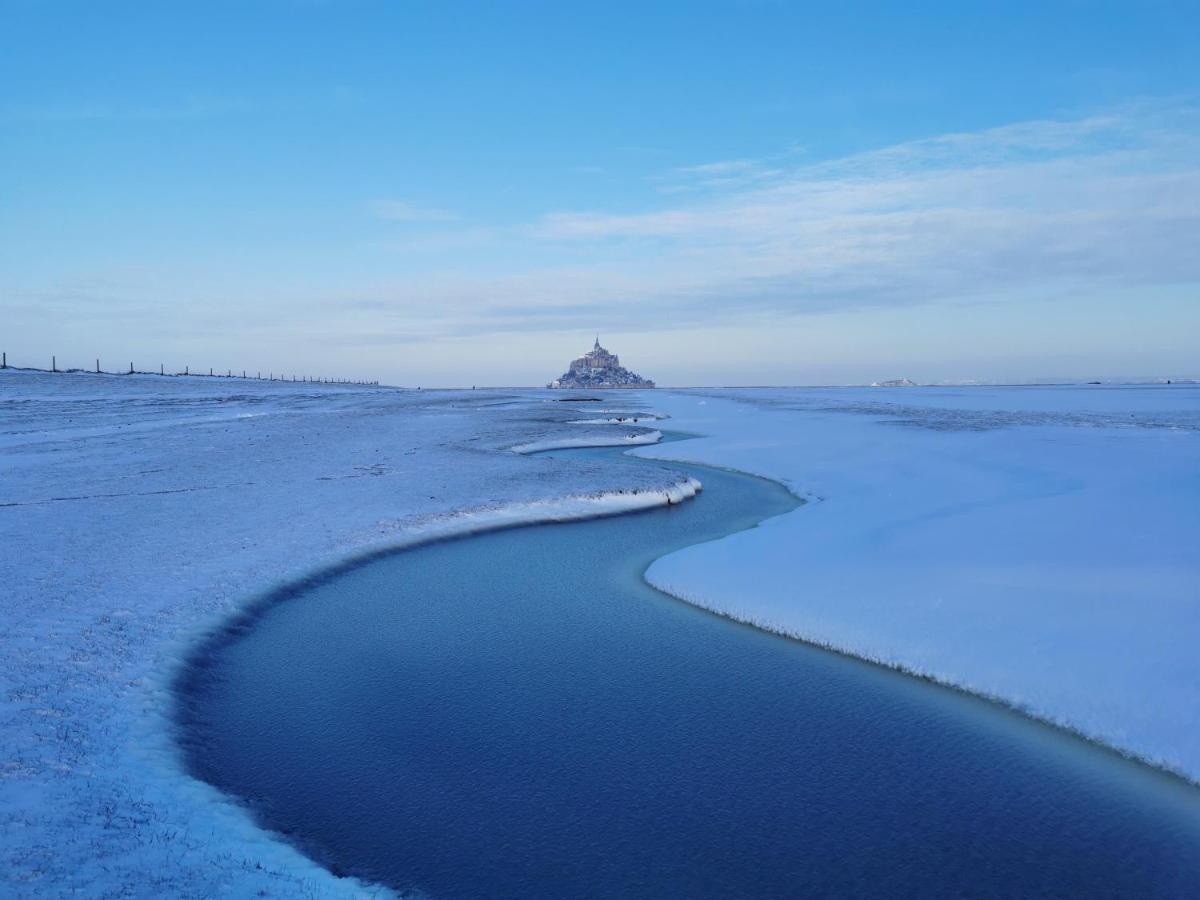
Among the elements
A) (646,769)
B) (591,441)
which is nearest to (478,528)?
(646,769)

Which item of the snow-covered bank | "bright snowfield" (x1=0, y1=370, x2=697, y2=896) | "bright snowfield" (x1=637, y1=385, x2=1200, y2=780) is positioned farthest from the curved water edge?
the snow-covered bank

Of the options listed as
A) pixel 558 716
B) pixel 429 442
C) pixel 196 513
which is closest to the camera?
pixel 558 716

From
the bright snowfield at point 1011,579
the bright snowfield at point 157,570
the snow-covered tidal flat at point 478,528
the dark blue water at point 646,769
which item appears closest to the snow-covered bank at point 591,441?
the bright snowfield at point 157,570

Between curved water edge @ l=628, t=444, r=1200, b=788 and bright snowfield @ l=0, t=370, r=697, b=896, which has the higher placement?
bright snowfield @ l=0, t=370, r=697, b=896

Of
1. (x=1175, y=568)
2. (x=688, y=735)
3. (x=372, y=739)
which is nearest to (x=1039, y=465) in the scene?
(x=1175, y=568)

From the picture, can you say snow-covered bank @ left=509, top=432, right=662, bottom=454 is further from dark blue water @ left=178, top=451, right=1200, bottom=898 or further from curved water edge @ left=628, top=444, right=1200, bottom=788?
dark blue water @ left=178, top=451, right=1200, bottom=898

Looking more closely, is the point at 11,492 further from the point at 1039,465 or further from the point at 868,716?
the point at 1039,465
